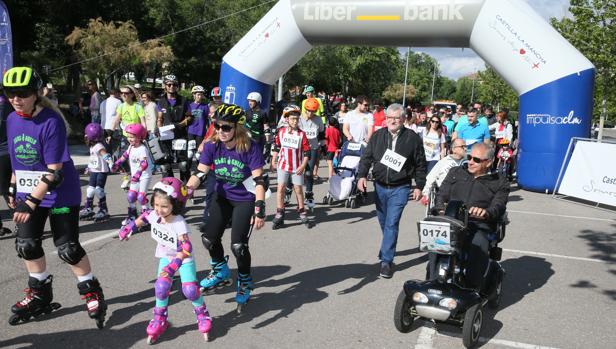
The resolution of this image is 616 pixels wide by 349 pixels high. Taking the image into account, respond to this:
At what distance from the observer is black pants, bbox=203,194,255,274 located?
4.40 metres

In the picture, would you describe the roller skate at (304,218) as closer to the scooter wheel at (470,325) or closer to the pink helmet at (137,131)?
the pink helmet at (137,131)

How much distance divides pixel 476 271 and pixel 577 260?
3270 mm

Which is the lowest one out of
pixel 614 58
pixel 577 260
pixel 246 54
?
pixel 577 260

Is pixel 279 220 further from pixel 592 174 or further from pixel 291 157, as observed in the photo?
pixel 592 174

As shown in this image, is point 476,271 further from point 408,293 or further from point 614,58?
point 614,58

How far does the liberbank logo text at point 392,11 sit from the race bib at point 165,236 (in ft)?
30.8

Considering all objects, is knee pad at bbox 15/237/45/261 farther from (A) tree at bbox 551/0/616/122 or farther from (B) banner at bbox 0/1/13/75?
(A) tree at bbox 551/0/616/122

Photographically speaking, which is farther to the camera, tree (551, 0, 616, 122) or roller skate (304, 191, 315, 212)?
tree (551, 0, 616, 122)

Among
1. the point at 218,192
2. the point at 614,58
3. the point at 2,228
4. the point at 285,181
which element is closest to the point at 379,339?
the point at 218,192

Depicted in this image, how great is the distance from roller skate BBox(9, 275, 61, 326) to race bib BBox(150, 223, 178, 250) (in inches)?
45.6

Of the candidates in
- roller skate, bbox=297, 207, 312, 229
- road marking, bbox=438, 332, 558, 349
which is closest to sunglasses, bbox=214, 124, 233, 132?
road marking, bbox=438, 332, 558, 349

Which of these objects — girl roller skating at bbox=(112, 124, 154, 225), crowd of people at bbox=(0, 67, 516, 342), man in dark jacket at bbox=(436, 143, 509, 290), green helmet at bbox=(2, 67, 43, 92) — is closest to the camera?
green helmet at bbox=(2, 67, 43, 92)

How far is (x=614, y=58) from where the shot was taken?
21016 mm

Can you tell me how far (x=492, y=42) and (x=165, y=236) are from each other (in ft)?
32.1
